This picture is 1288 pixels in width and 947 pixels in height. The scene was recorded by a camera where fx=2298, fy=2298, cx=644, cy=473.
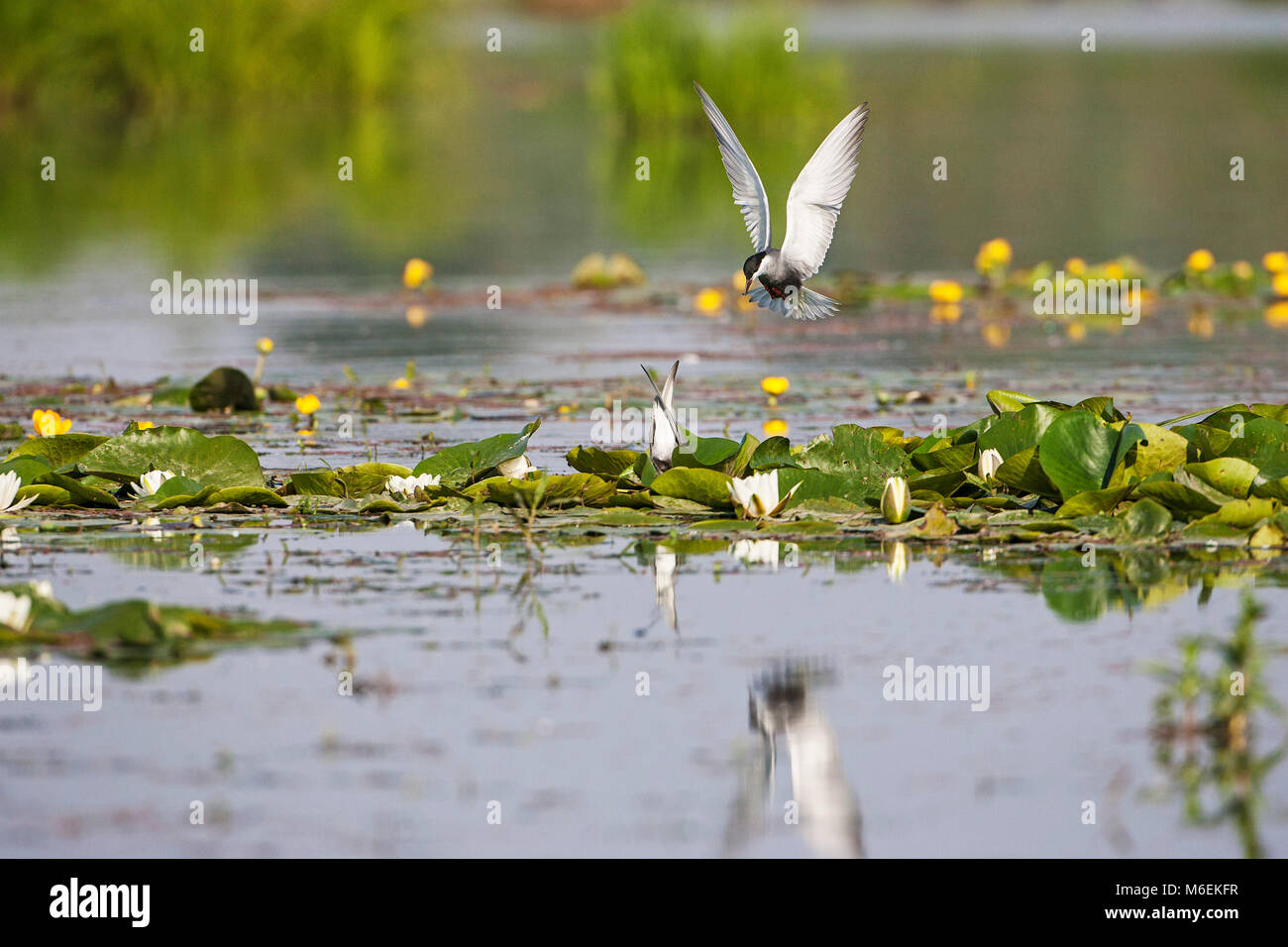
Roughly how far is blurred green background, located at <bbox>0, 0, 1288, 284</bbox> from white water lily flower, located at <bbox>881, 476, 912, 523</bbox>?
34.6 ft

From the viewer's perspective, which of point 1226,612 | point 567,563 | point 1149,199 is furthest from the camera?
point 1149,199

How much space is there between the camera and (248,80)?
34.9 meters

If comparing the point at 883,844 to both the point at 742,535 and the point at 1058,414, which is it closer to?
the point at 742,535

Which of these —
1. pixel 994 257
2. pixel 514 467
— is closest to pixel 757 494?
pixel 514 467

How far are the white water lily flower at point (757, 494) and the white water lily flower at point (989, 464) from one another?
0.61 meters

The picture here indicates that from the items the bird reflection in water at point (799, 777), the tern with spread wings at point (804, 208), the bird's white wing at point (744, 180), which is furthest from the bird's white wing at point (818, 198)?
the bird reflection in water at point (799, 777)

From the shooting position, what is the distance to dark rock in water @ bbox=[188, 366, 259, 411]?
9719 mm

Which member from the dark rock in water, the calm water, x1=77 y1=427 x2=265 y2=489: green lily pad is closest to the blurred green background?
the calm water

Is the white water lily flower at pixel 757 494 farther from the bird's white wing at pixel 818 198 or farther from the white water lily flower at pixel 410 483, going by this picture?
the white water lily flower at pixel 410 483

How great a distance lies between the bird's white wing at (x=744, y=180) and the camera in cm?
685

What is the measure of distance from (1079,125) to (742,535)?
27807 millimetres

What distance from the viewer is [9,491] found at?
22.5ft

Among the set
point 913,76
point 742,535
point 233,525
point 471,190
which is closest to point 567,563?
point 742,535
